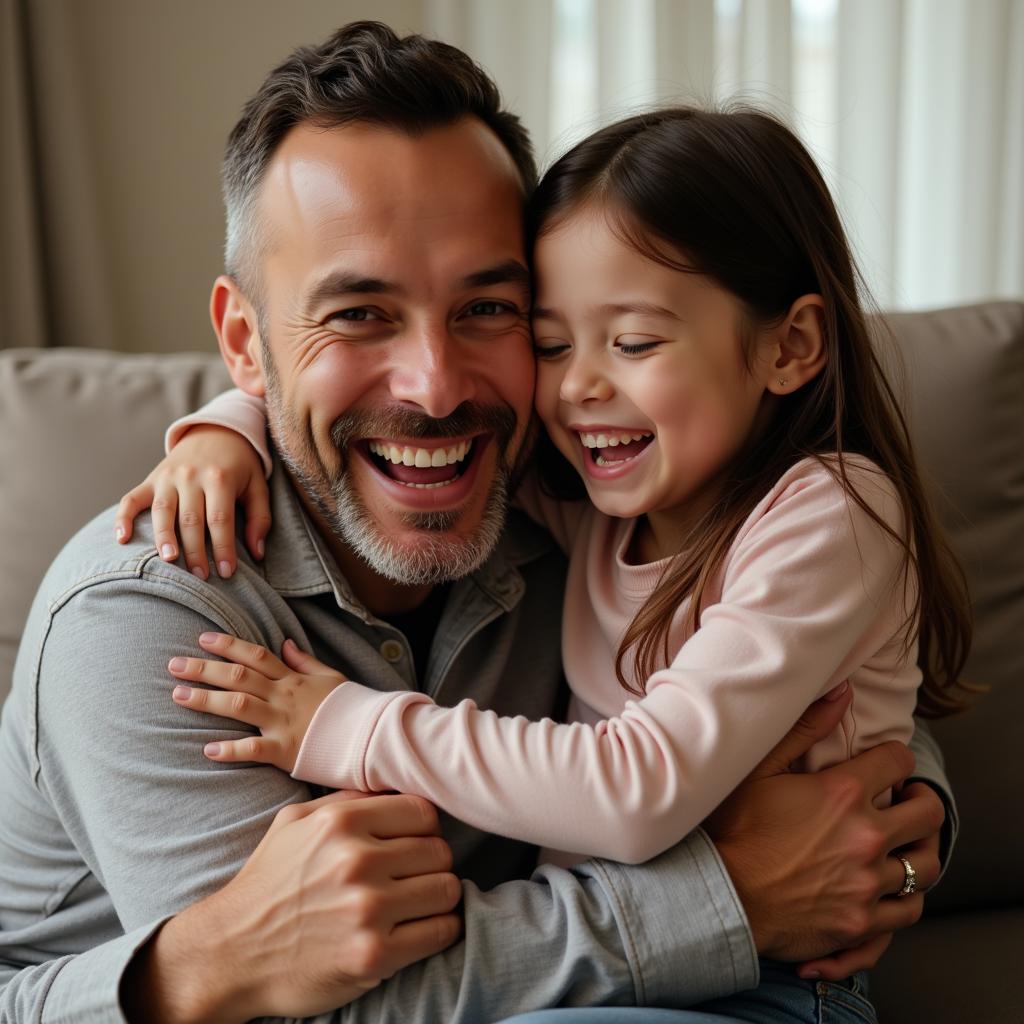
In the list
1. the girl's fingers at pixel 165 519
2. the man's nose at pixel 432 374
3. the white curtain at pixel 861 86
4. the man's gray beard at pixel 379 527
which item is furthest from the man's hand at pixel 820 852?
the white curtain at pixel 861 86

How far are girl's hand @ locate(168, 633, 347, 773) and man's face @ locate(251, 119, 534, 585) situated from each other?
23 cm

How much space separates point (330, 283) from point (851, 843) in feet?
2.80

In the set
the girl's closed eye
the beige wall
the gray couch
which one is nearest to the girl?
the girl's closed eye

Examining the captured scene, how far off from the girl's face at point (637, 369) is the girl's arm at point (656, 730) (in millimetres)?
168

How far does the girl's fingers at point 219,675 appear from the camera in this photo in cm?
121

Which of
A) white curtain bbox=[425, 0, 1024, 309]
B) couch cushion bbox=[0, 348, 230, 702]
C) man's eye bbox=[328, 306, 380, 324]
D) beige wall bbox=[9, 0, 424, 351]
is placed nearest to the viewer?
man's eye bbox=[328, 306, 380, 324]

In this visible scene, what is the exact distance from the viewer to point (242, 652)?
1.25 meters

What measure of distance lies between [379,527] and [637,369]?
37cm

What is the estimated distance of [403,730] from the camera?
3.98 ft

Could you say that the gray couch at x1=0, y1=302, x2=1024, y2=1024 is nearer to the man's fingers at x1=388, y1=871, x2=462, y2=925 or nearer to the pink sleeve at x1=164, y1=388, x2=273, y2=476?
the pink sleeve at x1=164, y1=388, x2=273, y2=476

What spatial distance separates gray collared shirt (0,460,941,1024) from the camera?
1.15 meters

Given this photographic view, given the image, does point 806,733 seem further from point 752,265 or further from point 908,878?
point 752,265

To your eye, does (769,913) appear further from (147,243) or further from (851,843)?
(147,243)

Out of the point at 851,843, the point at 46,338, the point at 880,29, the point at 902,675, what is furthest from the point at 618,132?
the point at 880,29
